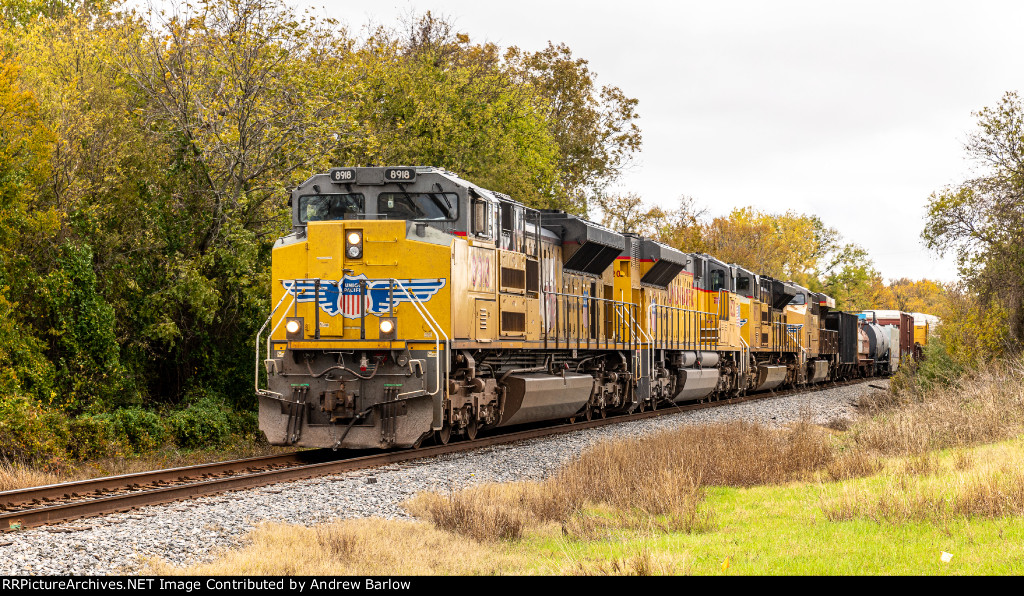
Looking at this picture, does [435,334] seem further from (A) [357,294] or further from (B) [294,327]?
(B) [294,327]

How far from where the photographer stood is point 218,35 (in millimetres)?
17375

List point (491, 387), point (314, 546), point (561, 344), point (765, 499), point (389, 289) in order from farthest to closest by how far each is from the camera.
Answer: point (561, 344) < point (491, 387) < point (389, 289) < point (765, 499) < point (314, 546)

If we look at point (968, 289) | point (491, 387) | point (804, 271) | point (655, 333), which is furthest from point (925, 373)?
point (804, 271)

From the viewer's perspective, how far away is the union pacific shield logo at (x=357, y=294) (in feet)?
40.8

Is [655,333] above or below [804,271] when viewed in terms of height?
below

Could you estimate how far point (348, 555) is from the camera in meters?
6.42

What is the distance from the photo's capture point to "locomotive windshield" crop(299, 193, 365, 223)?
1308 centimetres

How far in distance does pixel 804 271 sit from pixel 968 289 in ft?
152

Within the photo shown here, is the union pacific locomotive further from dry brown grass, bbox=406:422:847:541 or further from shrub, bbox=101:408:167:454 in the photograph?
dry brown grass, bbox=406:422:847:541

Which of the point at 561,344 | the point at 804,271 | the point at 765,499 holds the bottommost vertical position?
the point at 765,499

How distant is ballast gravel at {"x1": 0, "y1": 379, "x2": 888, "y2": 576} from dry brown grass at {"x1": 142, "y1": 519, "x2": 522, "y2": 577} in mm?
369

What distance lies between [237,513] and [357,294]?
4.80m

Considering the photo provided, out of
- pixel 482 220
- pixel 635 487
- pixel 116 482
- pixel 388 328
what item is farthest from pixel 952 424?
pixel 116 482

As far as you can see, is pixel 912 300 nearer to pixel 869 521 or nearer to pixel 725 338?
pixel 725 338
